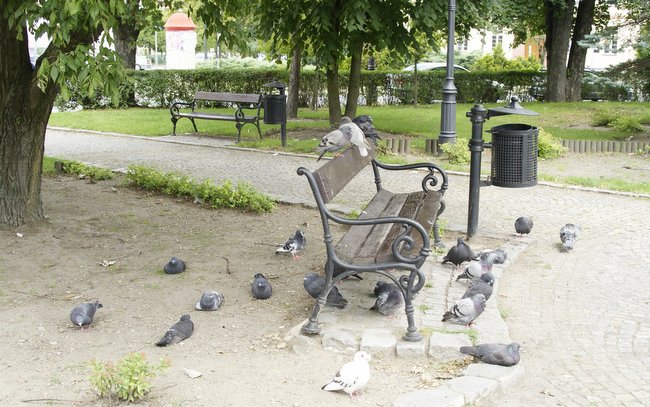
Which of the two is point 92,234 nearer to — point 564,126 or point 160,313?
point 160,313

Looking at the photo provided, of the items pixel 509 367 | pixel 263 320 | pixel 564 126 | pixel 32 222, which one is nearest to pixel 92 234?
pixel 32 222

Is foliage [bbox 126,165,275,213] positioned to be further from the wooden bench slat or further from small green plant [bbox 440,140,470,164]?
small green plant [bbox 440,140,470,164]

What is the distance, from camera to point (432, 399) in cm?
435

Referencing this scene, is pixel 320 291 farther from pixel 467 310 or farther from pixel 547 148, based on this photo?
pixel 547 148

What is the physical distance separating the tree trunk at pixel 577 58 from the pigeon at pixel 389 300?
78.0ft

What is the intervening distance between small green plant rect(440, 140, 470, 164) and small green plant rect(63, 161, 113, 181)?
5.73 metres

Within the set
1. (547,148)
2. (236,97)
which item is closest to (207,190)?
(547,148)

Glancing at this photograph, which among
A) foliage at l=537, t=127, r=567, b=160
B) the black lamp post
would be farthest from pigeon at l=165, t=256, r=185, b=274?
foliage at l=537, t=127, r=567, b=160

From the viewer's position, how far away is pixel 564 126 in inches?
774

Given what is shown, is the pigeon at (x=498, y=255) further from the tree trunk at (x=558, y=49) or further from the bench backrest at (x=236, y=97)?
the tree trunk at (x=558, y=49)

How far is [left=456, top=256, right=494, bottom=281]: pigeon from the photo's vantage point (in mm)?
6504

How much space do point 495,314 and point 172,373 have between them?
2.37 m

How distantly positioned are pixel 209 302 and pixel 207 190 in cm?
395

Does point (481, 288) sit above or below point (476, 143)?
below
